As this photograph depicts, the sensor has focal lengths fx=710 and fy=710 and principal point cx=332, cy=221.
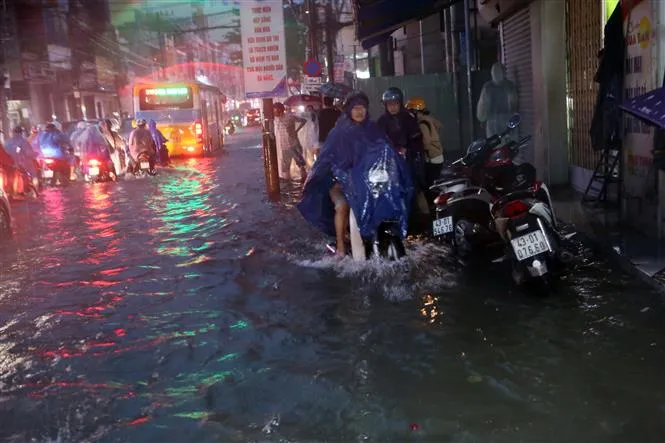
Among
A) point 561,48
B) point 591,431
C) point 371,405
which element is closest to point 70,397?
point 371,405

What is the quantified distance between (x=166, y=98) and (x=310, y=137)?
622 inches

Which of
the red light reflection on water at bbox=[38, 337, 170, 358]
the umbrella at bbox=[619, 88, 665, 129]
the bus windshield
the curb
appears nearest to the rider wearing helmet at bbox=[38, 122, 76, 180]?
the bus windshield

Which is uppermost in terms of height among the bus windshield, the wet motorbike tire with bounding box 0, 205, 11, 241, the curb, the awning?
the awning

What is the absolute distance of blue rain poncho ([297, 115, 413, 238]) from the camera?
283 inches

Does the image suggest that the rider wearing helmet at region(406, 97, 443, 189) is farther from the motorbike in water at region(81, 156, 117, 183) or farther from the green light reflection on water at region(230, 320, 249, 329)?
the motorbike in water at region(81, 156, 117, 183)

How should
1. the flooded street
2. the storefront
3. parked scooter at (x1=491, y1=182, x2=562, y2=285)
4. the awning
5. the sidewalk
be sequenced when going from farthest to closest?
the awning → the storefront → the sidewalk → parked scooter at (x1=491, y1=182, x2=562, y2=285) → the flooded street

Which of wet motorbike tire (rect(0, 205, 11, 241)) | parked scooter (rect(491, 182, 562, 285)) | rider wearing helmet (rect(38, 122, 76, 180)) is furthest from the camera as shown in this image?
rider wearing helmet (rect(38, 122, 76, 180))

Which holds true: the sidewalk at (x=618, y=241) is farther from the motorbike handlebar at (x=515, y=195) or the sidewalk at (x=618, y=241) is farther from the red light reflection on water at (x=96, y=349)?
the red light reflection on water at (x=96, y=349)

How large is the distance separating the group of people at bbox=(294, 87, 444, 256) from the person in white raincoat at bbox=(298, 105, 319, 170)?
320 centimetres

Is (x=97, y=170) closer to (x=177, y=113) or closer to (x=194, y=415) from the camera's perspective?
(x=177, y=113)

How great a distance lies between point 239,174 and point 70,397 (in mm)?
15064

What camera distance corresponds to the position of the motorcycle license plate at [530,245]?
5.73 metres

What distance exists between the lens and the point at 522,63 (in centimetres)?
1353

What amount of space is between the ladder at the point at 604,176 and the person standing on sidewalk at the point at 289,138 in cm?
684
